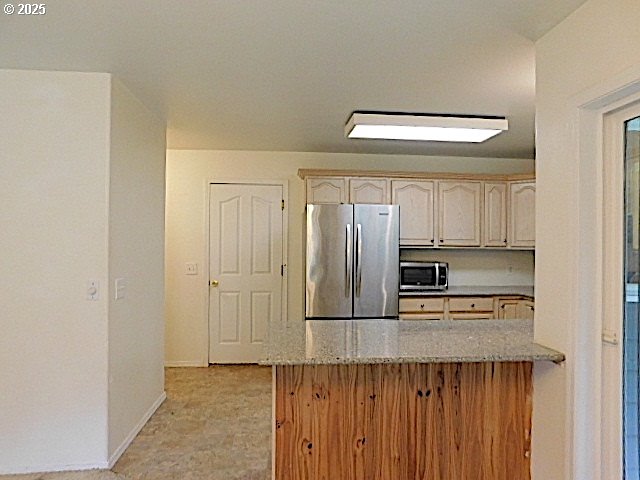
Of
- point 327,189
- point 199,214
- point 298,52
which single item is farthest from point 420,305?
point 298,52

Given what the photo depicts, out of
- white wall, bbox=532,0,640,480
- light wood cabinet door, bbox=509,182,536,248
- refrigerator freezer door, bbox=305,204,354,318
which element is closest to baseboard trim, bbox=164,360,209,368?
refrigerator freezer door, bbox=305,204,354,318

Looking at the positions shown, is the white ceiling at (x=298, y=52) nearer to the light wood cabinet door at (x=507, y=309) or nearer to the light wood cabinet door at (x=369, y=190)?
the light wood cabinet door at (x=369, y=190)

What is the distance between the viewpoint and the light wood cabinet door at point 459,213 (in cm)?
495

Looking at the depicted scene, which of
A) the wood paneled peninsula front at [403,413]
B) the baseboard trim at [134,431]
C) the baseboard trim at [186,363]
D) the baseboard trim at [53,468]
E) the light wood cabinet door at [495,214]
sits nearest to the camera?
the wood paneled peninsula front at [403,413]

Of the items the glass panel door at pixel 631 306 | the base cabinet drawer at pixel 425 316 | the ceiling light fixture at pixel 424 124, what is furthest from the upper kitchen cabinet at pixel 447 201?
the glass panel door at pixel 631 306

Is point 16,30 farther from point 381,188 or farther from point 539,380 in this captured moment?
point 381,188

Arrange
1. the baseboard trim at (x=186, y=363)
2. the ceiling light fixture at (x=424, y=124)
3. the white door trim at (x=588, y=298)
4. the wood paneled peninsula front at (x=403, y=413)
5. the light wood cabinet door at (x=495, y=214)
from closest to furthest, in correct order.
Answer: the white door trim at (x=588, y=298) → the wood paneled peninsula front at (x=403, y=413) → the ceiling light fixture at (x=424, y=124) → the light wood cabinet door at (x=495, y=214) → the baseboard trim at (x=186, y=363)

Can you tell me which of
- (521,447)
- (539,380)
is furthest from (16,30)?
(521,447)

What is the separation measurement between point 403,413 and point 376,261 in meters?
2.36

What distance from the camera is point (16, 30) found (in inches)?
88.4

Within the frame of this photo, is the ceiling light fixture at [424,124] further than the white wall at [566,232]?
Yes

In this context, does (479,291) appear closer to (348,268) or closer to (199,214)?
(348,268)

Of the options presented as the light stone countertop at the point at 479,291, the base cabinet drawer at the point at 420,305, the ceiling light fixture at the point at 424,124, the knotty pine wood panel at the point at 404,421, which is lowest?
the knotty pine wood panel at the point at 404,421

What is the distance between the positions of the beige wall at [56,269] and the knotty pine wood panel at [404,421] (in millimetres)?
1348
